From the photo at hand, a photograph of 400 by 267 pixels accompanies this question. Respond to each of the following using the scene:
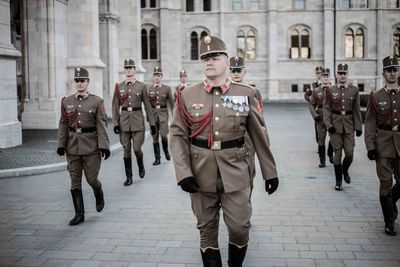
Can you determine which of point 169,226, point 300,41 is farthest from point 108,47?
point 300,41

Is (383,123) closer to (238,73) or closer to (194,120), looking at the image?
(238,73)

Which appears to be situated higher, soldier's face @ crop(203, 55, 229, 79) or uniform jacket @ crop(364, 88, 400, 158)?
soldier's face @ crop(203, 55, 229, 79)

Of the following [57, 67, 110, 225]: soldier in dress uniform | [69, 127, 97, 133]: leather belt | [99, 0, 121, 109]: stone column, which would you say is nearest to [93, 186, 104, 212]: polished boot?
[57, 67, 110, 225]: soldier in dress uniform

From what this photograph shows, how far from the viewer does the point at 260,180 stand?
9.94 meters

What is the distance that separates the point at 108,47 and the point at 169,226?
18718mm

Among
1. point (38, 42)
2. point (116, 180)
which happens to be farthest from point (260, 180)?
point (38, 42)

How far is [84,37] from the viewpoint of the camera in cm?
1992

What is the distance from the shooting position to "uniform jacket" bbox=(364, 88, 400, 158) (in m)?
6.29

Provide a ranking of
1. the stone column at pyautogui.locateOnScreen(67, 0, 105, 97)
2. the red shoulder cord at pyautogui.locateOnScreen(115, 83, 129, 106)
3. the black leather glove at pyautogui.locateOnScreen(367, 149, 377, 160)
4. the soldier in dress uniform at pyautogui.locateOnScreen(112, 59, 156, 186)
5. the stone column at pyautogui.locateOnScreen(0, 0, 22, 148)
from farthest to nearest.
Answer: the stone column at pyautogui.locateOnScreen(67, 0, 105, 97), the stone column at pyautogui.locateOnScreen(0, 0, 22, 148), the red shoulder cord at pyautogui.locateOnScreen(115, 83, 129, 106), the soldier in dress uniform at pyautogui.locateOnScreen(112, 59, 156, 186), the black leather glove at pyautogui.locateOnScreen(367, 149, 377, 160)

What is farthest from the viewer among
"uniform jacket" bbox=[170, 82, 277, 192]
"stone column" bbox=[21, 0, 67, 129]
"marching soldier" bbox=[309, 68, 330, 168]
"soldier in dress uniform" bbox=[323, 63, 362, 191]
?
"stone column" bbox=[21, 0, 67, 129]

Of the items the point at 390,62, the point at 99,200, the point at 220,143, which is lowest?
the point at 99,200

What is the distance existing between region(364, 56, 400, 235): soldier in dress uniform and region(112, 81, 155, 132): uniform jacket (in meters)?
4.68

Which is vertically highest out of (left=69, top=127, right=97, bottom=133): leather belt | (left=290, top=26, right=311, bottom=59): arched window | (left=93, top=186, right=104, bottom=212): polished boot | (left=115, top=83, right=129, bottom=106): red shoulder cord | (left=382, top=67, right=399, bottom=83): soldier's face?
(left=290, top=26, right=311, bottom=59): arched window

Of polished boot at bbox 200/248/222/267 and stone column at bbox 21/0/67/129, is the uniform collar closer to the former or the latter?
polished boot at bbox 200/248/222/267
